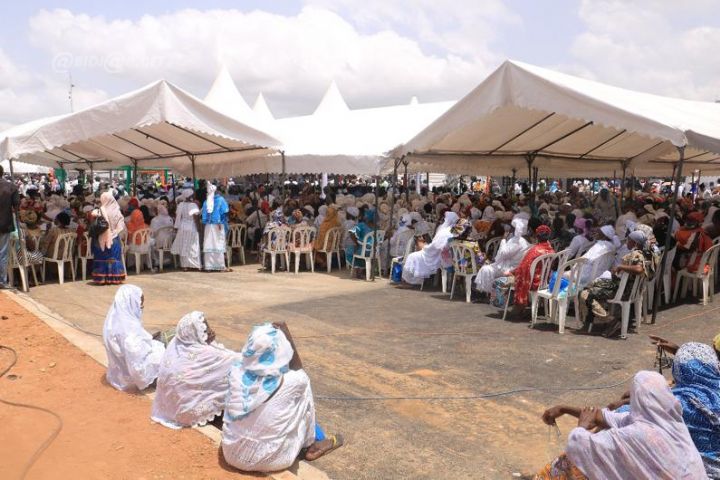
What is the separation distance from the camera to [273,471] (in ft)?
10.9

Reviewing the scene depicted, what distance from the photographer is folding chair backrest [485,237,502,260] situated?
8.78 meters

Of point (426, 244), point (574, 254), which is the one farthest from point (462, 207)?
point (574, 254)

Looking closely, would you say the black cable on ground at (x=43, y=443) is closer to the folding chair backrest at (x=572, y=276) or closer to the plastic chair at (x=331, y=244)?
the folding chair backrest at (x=572, y=276)

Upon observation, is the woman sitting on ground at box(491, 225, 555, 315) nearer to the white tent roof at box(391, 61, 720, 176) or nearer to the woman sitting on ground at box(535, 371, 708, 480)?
the white tent roof at box(391, 61, 720, 176)

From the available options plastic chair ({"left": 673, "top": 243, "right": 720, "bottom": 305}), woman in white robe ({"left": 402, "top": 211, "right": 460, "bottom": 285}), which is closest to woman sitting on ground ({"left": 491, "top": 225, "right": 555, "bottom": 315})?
woman in white robe ({"left": 402, "top": 211, "right": 460, "bottom": 285})

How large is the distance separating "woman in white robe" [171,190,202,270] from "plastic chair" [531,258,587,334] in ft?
20.1

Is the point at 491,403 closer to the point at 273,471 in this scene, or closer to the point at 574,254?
the point at 273,471

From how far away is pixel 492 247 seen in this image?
8938 millimetres

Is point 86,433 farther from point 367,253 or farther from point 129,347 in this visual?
point 367,253

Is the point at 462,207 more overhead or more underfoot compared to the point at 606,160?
more underfoot

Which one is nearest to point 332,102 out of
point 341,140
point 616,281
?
point 341,140

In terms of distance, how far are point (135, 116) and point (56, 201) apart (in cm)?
480

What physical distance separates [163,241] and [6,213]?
2895mm

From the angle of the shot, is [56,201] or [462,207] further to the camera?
[56,201]
